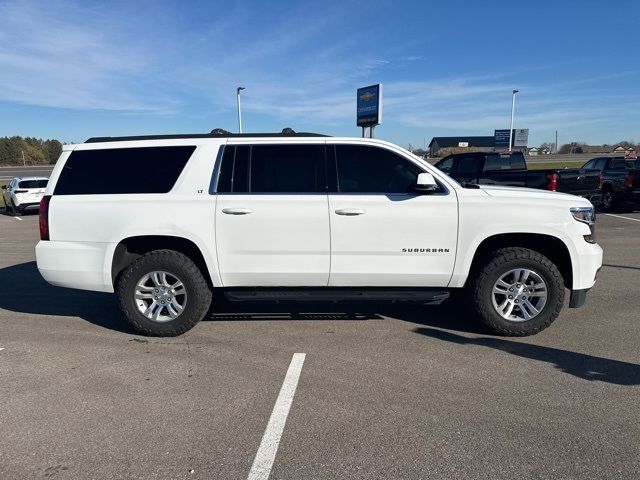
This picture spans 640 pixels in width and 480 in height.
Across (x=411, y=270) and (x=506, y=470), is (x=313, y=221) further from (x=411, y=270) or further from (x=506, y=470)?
(x=506, y=470)

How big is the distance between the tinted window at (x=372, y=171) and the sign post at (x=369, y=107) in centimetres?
2534

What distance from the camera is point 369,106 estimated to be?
29.7m

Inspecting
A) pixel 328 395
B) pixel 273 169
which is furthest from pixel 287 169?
pixel 328 395

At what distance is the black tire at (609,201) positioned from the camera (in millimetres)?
14734

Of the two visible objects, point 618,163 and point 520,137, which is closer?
point 618,163

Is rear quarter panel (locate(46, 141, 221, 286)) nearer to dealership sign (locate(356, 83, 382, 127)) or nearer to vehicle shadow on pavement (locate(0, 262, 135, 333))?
vehicle shadow on pavement (locate(0, 262, 135, 333))

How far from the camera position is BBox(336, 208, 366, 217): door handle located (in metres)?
4.41

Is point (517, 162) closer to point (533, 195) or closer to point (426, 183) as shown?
point (533, 195)

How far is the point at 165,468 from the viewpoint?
267 centimetres

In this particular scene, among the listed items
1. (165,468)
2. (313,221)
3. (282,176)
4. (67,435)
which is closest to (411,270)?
(313,221)

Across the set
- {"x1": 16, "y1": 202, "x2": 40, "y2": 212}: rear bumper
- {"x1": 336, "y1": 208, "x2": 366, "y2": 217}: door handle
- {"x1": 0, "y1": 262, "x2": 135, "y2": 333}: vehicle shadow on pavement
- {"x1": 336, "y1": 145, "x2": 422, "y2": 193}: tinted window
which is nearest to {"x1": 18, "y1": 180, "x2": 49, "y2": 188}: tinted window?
{"x1": 16, "y1": 202, "x2": 40, "y2": 212}: rear bumper

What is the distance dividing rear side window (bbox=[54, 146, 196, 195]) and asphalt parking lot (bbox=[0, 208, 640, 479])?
152 cm

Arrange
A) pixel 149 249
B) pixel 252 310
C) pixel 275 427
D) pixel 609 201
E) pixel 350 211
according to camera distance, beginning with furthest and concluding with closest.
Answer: pixel 609 201 < pixel 252 310 < pixel 149 249 < pixel 350 211 < pixel 275 427

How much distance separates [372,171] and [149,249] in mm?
2457
